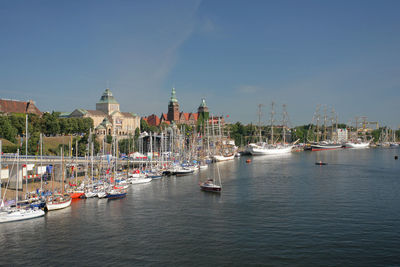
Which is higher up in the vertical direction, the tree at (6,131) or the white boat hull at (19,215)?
the tree at (6,131)

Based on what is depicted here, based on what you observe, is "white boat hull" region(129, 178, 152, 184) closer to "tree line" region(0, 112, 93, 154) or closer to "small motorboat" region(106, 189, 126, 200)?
"small motorboat" region(106, 189, 126, 200)

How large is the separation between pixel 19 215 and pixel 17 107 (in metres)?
129

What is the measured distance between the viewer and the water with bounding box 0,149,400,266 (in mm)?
33719

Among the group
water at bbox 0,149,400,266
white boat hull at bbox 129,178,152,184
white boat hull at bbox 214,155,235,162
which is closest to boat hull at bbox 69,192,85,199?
water at bbox 0,149,400,266

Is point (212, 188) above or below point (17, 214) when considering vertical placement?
above

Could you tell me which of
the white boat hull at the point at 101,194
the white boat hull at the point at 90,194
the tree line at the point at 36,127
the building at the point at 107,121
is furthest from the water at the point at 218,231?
the building at the point at 107,121

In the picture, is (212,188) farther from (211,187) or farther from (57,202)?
(57,202)

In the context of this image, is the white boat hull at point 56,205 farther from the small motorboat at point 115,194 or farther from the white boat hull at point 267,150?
the white boat hull at point 267,150

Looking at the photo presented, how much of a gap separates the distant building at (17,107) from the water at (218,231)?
116 m

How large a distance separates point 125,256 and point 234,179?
5240 cm

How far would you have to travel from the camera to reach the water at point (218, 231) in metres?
33.7

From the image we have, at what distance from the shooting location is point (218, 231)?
4141cm

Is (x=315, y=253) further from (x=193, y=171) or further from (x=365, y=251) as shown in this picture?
(x=193, y=171)

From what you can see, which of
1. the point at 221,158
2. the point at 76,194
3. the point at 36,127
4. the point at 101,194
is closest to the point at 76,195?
the point at 76,194
